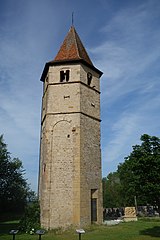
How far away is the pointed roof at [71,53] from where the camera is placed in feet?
67.1

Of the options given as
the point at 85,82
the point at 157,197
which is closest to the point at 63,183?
the point at 157,197

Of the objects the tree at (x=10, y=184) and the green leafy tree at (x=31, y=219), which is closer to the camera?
the green leafy tree at (x=31, y=219)

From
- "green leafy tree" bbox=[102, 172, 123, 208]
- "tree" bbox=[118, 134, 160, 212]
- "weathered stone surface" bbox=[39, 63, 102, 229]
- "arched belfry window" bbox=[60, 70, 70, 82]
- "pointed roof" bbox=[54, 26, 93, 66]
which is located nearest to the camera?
"tree" bbox=[118, 134, 160, 212]

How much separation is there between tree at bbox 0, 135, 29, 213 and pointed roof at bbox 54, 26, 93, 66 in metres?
17.8

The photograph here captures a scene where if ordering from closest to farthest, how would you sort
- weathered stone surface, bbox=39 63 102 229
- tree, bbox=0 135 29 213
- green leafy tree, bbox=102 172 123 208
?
weathered stone surface, bbox=39 63 102 229 < tree, bbox=0 135 29 213 < green leafy tree, bbox=102 172 123 208

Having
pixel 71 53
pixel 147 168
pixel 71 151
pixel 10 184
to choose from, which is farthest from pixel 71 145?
pixel 10 184

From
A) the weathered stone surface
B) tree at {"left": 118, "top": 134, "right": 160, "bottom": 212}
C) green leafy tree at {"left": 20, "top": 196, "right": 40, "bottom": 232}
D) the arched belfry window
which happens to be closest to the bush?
green leafy tree at {"left": 20, "top": 196, "right": 40, "bottom": 232}

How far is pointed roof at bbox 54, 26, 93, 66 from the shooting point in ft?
69.1

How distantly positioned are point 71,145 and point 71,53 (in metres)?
8.02

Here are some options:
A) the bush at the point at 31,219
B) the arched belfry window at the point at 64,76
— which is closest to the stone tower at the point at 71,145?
the arched belfry window at the point at 64,76

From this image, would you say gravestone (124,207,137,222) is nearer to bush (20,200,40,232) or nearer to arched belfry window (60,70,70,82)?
bush (20,200,40,232)

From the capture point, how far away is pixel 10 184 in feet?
116

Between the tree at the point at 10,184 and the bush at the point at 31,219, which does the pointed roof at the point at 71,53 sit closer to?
the bush at the point at 31,219

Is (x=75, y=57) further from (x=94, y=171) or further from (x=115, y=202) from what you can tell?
(x=115, y=202)
